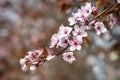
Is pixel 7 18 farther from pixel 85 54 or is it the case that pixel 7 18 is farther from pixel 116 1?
pixel 116 1

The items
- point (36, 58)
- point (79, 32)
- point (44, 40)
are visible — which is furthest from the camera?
point (44, 40)

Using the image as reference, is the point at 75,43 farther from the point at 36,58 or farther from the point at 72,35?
the point at 36,58

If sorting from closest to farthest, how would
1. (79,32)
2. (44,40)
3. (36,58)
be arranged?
(79,32), (36,58), (44,40)

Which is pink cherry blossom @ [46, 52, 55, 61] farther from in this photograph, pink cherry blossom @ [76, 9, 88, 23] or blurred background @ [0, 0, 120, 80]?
blurred background @ [0, 0, 120, 80]

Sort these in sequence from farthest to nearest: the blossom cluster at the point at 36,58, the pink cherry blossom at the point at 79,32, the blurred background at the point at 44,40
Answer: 1. the blurred background at the point at 44,40
2. the blossom cluster at the point at 36,58
3. the pink cherry blossom at the point at 79,32

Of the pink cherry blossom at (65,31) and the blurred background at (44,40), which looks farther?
the blurred background at (44,40)

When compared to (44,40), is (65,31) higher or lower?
lower

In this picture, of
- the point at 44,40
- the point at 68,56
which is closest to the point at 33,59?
the point at 68,56

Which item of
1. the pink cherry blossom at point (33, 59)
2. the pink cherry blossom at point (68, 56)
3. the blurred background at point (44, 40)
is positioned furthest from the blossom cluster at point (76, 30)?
the blurred background at point (44, 40)

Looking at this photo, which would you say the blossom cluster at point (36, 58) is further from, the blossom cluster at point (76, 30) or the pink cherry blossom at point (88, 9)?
the pink cherry blossom at point (88, 9)

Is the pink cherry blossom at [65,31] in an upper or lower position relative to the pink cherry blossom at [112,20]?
lower

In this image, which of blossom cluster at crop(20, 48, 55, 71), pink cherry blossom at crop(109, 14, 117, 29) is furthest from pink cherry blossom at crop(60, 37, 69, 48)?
pink cherry blossom at crop(109, 14, 117, 29)
